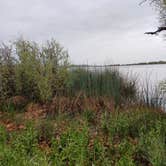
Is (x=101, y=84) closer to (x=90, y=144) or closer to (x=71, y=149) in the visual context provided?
(x=90, y=144)

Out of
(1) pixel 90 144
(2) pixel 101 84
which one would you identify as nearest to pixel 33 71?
(2) pixel 101 84

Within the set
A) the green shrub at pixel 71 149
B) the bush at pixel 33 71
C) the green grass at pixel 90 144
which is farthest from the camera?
the bush at pixel 33 71

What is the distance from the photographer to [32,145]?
6340 mm

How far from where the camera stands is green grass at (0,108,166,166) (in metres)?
5.50

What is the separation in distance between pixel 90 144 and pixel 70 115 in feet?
9.94

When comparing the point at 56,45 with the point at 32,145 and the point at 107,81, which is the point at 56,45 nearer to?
the point at 107,81

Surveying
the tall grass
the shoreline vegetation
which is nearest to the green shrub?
the shoreline vegetation

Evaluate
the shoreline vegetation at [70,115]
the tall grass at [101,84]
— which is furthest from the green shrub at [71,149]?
the tall grass at [101,84]

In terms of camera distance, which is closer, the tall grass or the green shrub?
the green shrub

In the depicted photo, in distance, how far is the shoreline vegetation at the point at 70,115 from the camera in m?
5.90

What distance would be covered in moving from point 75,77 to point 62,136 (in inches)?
249

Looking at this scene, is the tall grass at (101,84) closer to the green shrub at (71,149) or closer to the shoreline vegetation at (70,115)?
the shoreline vegetation at (70,115)

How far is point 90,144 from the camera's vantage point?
667 cm

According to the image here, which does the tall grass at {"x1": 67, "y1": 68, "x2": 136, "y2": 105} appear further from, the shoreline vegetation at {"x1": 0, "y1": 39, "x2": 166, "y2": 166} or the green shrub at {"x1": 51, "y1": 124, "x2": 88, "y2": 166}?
the green shrub at {"x1": 51, "y1": 124, "x2": 88, "y2": 166}
